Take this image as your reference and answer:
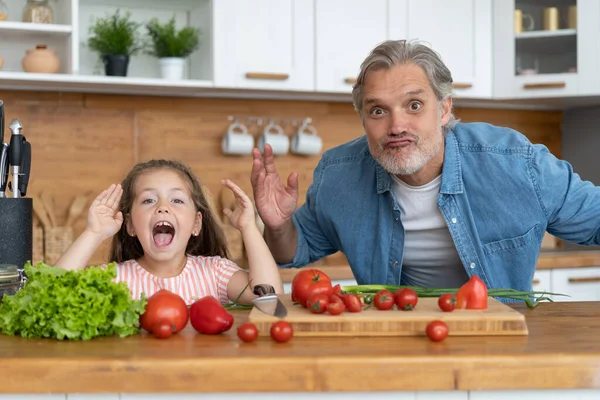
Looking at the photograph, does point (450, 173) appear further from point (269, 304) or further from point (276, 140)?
point (276, 140)

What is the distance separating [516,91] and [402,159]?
6.34ft

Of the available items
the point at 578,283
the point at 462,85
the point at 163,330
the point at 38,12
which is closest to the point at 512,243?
the point at 163,330

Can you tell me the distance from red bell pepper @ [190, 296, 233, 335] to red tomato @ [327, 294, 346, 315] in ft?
0.62

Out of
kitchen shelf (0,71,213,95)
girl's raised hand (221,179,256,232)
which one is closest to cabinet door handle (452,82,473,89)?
kitchen shelf (0,71,213,95)

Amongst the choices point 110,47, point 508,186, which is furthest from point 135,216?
point 110,47

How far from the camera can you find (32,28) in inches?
127

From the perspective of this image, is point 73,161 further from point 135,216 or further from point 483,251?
point 483,251

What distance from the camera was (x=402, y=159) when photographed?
2.14 metres

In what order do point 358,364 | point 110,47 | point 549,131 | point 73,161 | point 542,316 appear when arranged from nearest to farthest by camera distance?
point 358,364 < point 542,316 < point 110,47 < point 73,161 < point 549,131

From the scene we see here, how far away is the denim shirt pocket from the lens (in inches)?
89.0

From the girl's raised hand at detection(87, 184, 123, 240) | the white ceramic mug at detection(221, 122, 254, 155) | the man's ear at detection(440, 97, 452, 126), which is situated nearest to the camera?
the girl's raised hand at detection(87, 184, 123, 240)

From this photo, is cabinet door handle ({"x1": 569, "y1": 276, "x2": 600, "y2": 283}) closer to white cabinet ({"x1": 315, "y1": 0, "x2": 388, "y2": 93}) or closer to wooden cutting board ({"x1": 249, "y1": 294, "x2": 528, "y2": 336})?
white cabinet ({"x1": 315, "y1": 0, "x2": 388, "y2": 93})

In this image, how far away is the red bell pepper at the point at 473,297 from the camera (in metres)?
1.57

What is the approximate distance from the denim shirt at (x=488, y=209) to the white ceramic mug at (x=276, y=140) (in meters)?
1.45
